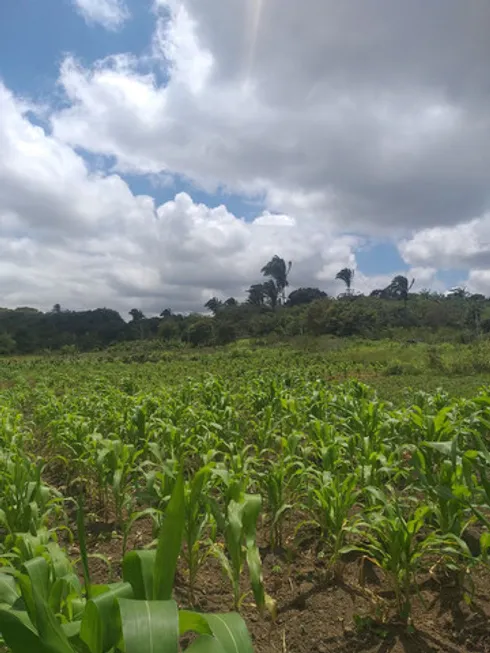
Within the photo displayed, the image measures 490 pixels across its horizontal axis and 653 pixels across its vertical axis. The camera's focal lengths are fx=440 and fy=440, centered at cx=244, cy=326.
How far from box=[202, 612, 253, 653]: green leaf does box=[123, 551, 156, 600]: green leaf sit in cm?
22

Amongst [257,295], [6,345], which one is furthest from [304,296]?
[6,345]

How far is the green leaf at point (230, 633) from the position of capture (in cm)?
127

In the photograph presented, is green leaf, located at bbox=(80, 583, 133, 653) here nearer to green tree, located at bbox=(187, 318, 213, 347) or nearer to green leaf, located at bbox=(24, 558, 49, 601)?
green leaf, located at bbox=(24, 558, 49, 601)

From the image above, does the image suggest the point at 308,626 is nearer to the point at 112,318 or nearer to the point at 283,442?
the point at 283,442

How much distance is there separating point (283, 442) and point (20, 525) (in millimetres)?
1925

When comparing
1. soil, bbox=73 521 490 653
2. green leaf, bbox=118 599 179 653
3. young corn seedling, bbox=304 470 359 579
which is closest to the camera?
green leaf, bbox=118 599 179 653

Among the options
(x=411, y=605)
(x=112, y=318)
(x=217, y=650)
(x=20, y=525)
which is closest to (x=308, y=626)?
(x=411, y=605)

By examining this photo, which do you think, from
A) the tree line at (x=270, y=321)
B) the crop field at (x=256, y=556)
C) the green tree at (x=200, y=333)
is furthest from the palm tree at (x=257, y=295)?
the crop field at (x=256, y=556)

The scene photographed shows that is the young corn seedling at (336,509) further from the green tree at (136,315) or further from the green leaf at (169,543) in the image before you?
the green tree at (136,315)

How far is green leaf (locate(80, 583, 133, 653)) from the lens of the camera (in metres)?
1.26

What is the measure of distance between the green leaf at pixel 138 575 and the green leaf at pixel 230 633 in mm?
220

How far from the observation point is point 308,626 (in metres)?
2.24

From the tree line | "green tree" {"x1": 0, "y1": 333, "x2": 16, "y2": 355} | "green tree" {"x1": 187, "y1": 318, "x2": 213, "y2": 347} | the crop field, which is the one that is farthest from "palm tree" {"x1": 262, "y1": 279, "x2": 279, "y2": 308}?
the crop field

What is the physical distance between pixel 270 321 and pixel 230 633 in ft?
159
